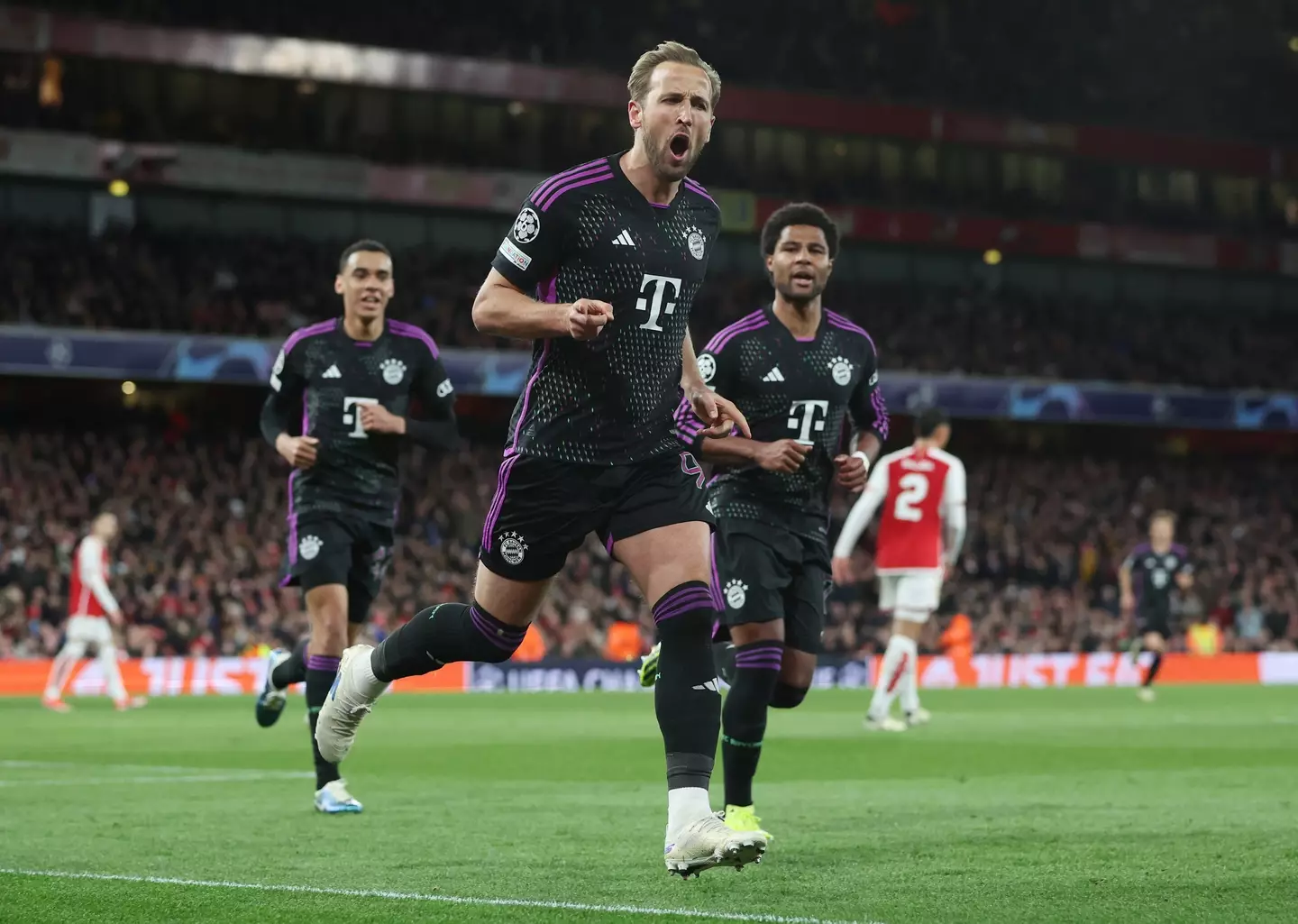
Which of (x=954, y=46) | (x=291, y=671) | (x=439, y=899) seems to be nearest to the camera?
(x=439, y=899)

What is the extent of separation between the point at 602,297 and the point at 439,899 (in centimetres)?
199

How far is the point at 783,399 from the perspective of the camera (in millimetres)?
8469

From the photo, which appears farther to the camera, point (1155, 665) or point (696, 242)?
point (1155, 665)

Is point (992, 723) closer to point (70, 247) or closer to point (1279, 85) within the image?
point (70, 247)

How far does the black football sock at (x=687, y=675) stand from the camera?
5.61 m

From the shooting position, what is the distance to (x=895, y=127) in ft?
140

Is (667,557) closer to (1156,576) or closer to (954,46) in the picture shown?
(1156,576)

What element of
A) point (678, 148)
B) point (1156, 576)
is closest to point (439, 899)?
point (678, 148)

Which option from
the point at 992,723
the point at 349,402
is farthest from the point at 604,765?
the point at 992,723

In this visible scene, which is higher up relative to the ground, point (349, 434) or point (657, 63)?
point (657, 63)

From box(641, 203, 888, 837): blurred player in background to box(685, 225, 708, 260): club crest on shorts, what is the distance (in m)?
1.91

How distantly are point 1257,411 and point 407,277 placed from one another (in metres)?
19.8

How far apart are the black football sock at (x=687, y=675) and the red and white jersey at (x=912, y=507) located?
32.9 ft

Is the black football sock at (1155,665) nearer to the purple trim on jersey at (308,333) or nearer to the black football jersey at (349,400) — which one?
the black football jersey at (349,400)
